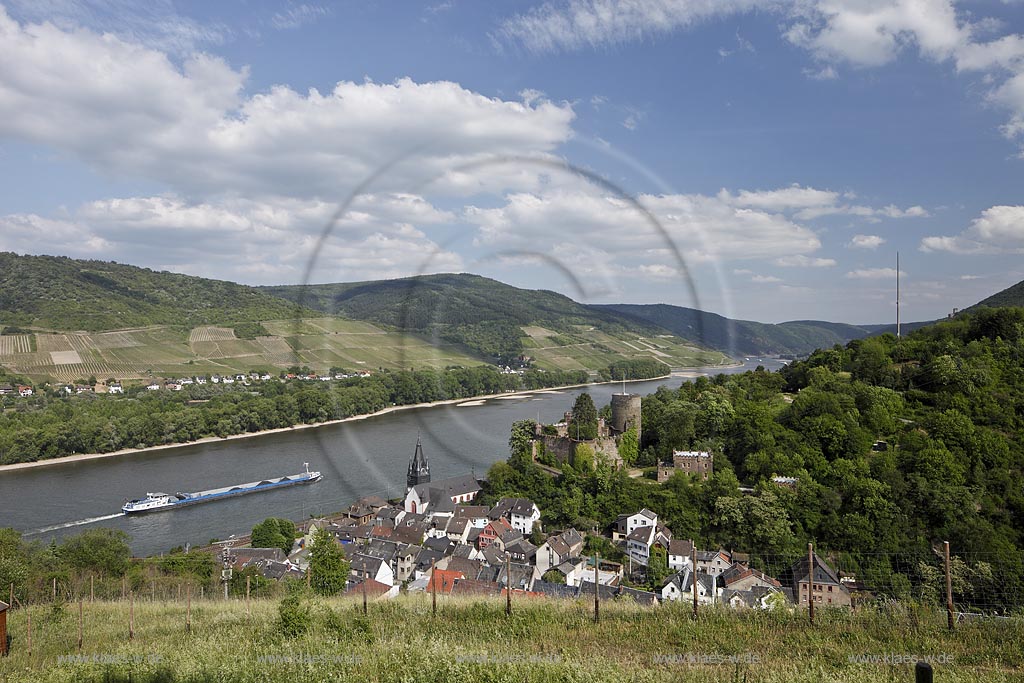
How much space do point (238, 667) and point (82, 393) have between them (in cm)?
4635

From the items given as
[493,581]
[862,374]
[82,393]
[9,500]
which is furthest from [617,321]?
[82,393]

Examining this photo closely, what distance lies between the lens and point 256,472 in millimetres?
24484

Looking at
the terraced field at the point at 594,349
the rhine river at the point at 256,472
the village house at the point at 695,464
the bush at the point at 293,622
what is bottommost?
the rhine river at the point at 256,472

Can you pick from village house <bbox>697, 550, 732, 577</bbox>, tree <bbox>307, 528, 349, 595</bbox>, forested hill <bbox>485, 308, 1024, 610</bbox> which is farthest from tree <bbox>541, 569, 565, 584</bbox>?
tree <bbox>307, 528, 349, 595</bbox>

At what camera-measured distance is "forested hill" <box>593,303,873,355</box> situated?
76.7 feet

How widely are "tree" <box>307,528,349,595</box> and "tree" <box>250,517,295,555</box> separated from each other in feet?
9.61

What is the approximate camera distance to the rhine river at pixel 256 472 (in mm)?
18438

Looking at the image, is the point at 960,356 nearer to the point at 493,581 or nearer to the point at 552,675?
the point at 493,581

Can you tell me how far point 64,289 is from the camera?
2467 inches

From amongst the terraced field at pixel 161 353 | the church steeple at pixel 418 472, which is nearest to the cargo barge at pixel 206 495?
the church steeple at pixel 418 472

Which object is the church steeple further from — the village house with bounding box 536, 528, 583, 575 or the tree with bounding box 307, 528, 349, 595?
the village house with bounding box 536, 528, 583, 575

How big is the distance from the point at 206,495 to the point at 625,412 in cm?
1552

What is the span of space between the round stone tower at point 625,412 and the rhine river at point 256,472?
6.45 m

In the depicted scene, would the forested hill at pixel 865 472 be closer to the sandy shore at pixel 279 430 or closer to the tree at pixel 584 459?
the tree at pixel 584 459
